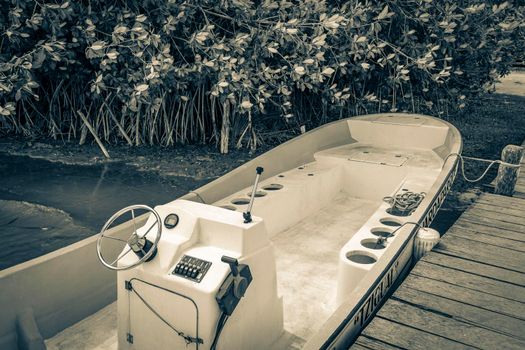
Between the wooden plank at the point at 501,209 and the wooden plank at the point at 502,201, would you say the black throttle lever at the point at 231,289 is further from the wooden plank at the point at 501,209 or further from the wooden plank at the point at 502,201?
the wooden plank at the point at 502,201

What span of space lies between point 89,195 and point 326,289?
2.74m

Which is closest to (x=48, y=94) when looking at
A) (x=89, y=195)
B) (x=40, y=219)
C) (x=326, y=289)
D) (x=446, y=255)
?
(x=89, y=195)

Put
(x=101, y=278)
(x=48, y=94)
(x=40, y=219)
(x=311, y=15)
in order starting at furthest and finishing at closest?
1. (x=48, y=94)
2. (x=311, y=15)
3. (x=40, y=219)
4. (x=101, y=278)

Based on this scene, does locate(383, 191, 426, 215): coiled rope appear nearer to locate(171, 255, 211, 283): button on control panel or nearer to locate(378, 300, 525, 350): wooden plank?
locate(378, 300, 525, 350): wooden plank

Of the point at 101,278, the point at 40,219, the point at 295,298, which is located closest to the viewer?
the point at 101,278

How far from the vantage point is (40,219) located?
421 cm

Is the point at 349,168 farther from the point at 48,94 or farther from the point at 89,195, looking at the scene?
the point at 48,94

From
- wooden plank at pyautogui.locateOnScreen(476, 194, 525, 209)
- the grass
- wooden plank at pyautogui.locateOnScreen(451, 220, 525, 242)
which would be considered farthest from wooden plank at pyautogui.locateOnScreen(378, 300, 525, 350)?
the grass

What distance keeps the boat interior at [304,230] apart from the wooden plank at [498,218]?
29cm

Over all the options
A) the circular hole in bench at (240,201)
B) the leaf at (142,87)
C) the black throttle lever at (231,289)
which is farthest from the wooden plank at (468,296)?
the leaf at (142,87)

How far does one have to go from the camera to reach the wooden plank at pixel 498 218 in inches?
122

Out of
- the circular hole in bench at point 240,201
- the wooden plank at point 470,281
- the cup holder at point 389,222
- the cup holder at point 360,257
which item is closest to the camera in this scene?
the wooden plank at point 470,281

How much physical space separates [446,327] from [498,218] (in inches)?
57.0

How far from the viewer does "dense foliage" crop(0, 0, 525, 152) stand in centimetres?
493
